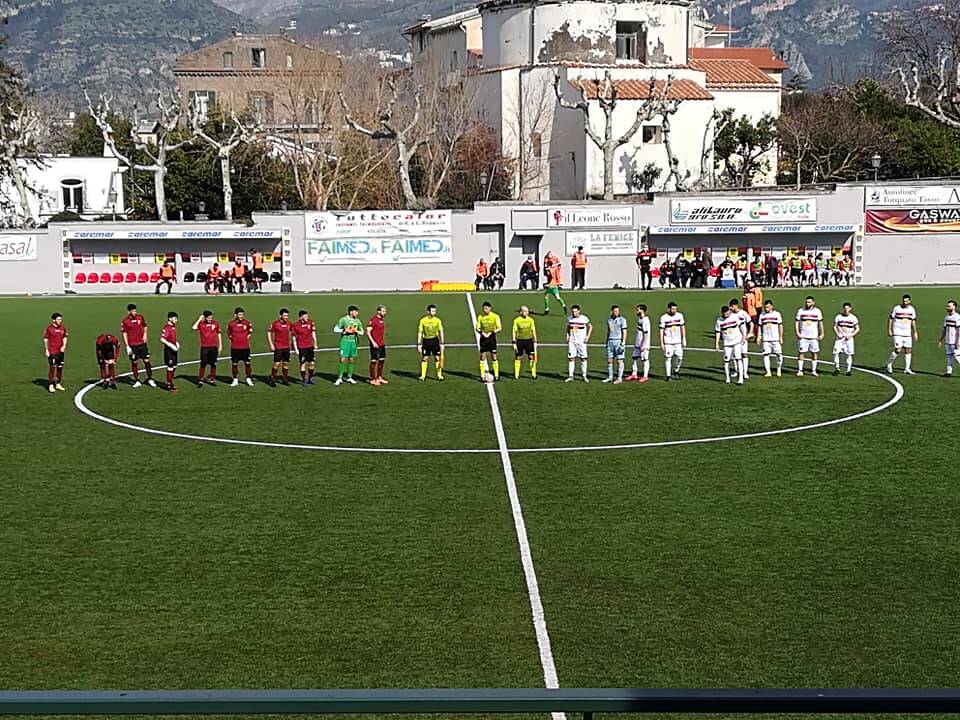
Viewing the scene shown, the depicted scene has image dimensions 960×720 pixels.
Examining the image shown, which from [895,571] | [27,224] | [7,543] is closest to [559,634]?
[895,571]

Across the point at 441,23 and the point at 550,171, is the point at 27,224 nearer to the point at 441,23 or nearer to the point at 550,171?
the point at 550,171

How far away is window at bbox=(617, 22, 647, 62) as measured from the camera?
79.8 m

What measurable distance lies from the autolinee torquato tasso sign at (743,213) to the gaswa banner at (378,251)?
33.1 feet

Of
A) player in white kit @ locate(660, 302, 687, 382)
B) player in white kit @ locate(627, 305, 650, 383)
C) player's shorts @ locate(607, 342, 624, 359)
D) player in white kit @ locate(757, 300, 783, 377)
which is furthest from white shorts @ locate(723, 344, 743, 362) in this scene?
player's shorts @ locate(607, 342, 624, 359)

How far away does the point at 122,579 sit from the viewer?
1430 cm

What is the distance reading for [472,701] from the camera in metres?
3.52

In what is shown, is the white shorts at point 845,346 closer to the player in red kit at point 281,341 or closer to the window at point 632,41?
the player in red kit at point 281,341

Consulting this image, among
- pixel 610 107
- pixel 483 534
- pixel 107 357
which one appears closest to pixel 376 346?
pixel 107 357

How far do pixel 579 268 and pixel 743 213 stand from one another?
7.68 m

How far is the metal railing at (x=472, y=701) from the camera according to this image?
339cm

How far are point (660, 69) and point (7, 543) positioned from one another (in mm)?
68027

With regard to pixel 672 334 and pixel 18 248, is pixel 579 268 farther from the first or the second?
pixel 672 334

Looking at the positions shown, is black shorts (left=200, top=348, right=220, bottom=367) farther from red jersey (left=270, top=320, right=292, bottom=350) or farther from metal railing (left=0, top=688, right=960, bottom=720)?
metal railing (left=0, top=688, right=960, bottom=720)

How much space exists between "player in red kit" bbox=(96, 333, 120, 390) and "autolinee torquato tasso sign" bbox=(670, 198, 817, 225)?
112 ft
